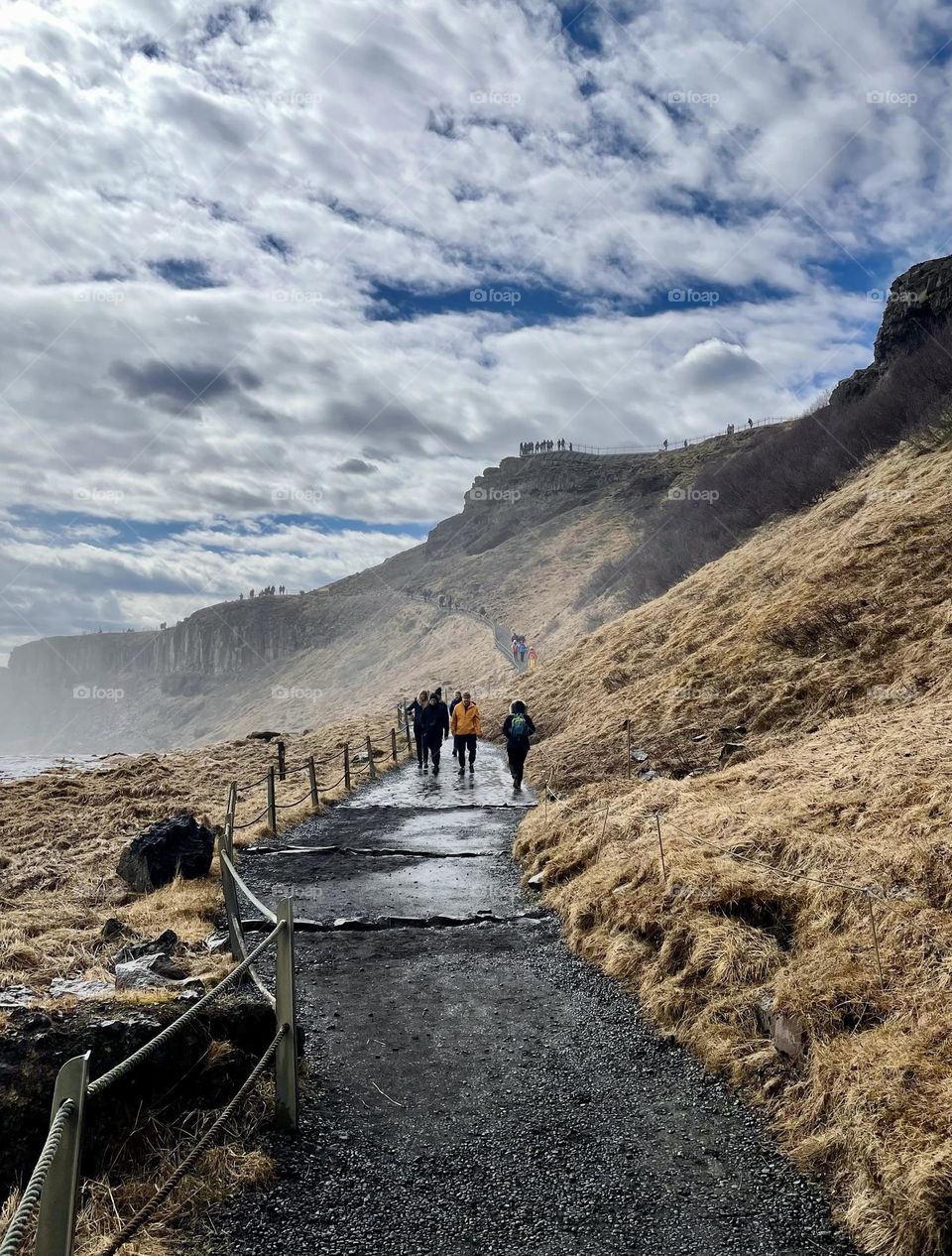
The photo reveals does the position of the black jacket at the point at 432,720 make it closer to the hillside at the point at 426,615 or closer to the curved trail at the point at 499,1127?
the curved trail at the point at 499,1127

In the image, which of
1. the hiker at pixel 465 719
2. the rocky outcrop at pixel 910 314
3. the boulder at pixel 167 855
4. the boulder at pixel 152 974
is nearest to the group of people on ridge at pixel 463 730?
the hiker at pixel 465 719

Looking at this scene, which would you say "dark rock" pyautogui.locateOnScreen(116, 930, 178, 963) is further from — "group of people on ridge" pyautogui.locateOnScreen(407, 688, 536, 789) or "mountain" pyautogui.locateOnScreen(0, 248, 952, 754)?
"mountain" pyautogui.locateOnScreen(0, 248, 952, 754)

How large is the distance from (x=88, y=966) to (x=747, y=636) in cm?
1453

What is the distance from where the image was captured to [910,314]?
35812mm

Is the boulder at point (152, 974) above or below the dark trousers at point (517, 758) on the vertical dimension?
below

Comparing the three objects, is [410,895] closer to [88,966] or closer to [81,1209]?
[88,966]

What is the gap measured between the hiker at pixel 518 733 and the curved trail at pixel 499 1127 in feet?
25.0

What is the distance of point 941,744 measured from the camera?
843cm

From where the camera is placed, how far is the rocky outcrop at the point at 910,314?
34.1 m

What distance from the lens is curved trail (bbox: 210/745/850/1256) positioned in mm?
3986

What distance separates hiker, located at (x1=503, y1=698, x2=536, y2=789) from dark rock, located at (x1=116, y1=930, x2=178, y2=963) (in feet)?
29.7

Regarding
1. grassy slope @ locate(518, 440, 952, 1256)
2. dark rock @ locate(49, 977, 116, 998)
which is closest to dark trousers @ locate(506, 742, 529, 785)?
grassy slope @ locate(518, 440, 952, 1256)

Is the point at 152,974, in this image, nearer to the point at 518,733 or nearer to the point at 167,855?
the point at 167,855

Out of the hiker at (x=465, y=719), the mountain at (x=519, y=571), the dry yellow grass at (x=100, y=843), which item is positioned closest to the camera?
the dry yellow grass at (x=100, y=843)
